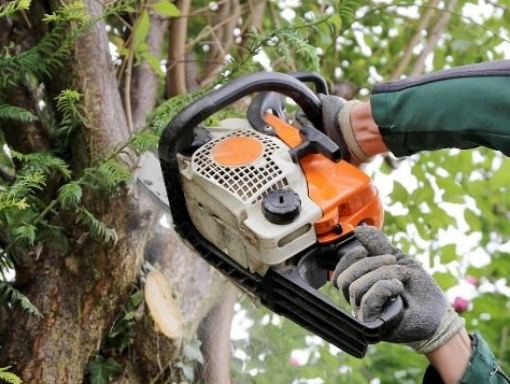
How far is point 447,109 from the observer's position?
158cm

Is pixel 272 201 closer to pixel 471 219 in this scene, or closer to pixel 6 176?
→ pixel 6 176

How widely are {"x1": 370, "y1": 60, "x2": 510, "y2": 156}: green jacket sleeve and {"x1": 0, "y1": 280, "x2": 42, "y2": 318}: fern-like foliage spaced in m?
0.89

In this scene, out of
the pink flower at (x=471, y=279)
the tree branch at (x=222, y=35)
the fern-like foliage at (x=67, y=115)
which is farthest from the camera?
the pink flower at (x=471, y=279)

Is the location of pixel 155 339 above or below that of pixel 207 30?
below

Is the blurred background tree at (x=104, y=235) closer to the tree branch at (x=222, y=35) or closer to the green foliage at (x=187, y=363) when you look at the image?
the green foliage at (x=187, y=363)

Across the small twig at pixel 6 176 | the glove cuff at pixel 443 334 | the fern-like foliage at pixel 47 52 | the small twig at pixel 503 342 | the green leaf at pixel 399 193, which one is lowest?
the small twig at pixel 503 342

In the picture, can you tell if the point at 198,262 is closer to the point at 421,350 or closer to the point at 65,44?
the point at 65,44

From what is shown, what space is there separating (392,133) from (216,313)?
2.98 feet

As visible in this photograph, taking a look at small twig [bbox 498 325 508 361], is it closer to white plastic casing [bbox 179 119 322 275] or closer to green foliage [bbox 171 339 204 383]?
green foliage [bbox 171 339 204 383]

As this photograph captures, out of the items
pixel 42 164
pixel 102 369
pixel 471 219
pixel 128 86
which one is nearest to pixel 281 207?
pixel 42 164

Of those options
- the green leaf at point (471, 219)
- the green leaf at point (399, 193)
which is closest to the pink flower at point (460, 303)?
the green leaf at point (471, 219)

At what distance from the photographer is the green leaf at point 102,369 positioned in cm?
197

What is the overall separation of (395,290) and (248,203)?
339mm

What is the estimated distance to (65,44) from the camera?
189 centimetres
